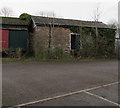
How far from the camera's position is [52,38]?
15.8m

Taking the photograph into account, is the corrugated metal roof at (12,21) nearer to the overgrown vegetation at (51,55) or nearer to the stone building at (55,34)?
the stone building at (55,34)

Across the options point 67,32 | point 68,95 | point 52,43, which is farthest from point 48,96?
point 67,32

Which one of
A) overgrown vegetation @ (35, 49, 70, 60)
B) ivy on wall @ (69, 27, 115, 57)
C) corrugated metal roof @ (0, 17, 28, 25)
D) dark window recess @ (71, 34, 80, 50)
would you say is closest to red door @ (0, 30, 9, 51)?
corrugated metal roof @ (0, 17, 28, 25)

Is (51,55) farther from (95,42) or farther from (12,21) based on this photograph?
(12,21)

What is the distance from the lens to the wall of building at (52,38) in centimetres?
1515

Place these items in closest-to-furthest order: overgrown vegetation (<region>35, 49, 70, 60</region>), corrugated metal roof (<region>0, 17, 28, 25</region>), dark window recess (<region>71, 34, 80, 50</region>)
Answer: overgrown vegetation (<region>35, 49, 70, 60</region>), corrugated metal roof (<region>0, 17, 28, 25</region>), dark window recess (<region>71, 34, 80, 50</region>)

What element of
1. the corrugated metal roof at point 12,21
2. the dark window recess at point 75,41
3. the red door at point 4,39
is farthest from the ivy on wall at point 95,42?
the red door at point 4,39

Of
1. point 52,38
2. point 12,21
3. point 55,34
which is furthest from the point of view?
point 12,21

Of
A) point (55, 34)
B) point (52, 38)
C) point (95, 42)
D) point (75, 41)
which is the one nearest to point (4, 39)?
point (52, 38)

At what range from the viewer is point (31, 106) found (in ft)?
13.6

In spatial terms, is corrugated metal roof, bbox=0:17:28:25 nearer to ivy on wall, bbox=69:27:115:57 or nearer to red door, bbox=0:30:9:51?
red door, bbox=0:30:9:51

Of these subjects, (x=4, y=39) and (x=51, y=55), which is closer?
(x=51, y=55)

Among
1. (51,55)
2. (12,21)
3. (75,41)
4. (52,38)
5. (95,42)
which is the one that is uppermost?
(12,21)

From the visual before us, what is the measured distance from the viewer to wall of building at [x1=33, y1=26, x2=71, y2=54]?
49.7 ft
